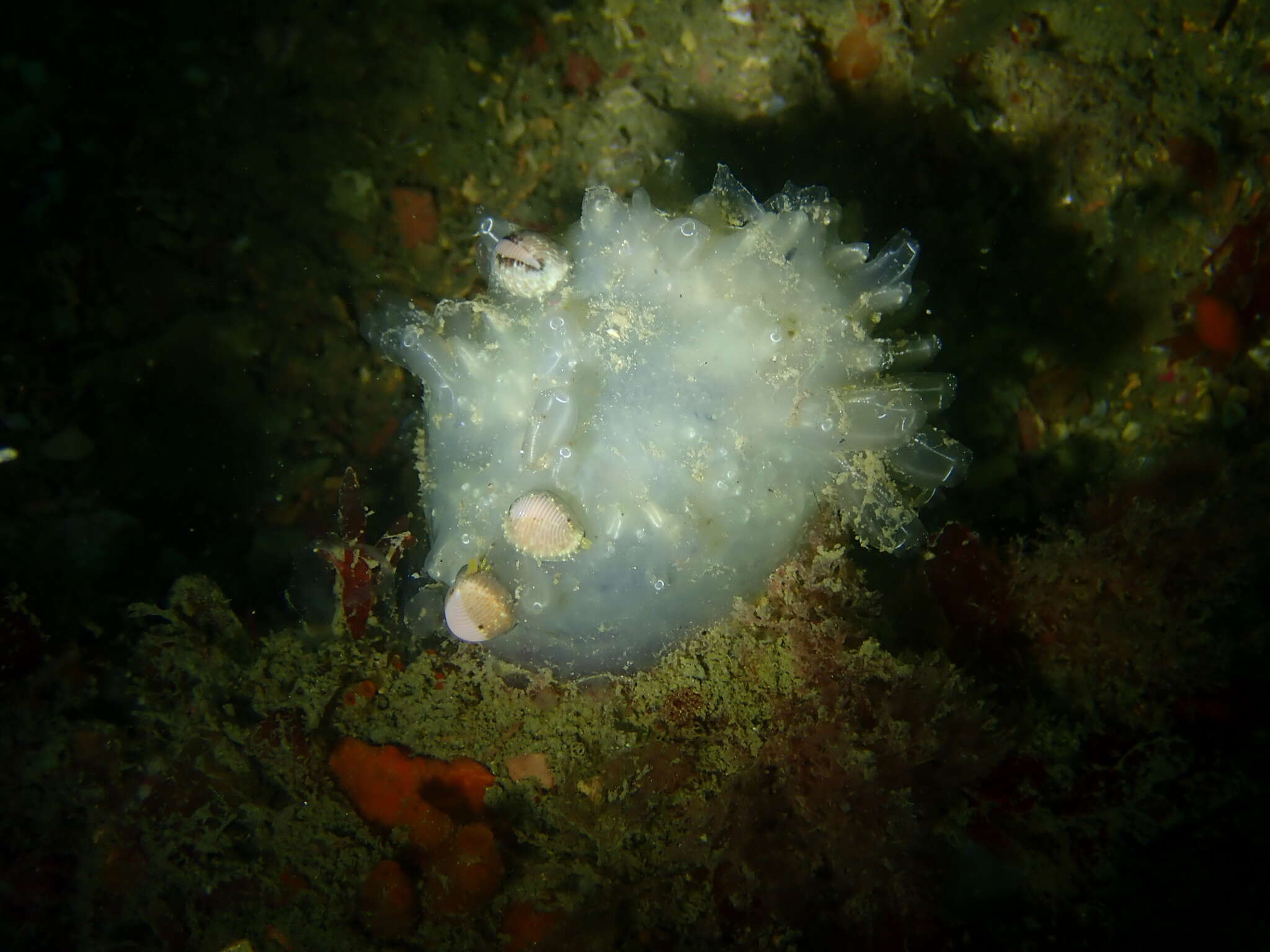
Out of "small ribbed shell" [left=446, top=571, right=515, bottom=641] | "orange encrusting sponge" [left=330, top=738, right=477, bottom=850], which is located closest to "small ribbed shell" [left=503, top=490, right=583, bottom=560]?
"small ribbed shell" [left=446, top=571, right=515, bottom=641]

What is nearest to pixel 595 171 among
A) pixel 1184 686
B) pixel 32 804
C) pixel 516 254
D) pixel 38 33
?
pixel 516 254

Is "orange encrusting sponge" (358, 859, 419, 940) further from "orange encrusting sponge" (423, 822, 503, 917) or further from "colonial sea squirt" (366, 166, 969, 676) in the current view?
"colonial sea squirt" (366, 166, 969, 676)

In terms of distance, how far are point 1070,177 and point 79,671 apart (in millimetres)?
6375

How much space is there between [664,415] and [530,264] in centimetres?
71

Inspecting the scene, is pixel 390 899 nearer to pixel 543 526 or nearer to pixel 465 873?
pixel 465 873

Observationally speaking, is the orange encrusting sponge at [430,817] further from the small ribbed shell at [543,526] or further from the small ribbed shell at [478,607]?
the small ribbed shell at [543,526]

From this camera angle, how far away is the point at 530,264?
2.42 m

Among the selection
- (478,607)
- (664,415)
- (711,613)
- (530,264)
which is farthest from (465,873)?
(530,264)

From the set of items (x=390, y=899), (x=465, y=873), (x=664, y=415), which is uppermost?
(x=664, y=415)

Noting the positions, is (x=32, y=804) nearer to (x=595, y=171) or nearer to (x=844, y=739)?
(x=844, y=739)

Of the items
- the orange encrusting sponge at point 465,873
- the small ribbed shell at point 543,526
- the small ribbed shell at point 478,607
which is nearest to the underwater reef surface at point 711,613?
the orange encrusting sponge at point 465,873

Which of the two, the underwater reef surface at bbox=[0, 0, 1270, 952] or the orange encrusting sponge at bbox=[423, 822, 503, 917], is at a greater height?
the underwater reef surface at bbox=[0, 0, 1270, 952]

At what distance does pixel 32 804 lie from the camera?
3.82 metres

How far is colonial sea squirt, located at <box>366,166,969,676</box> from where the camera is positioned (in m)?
2.40
